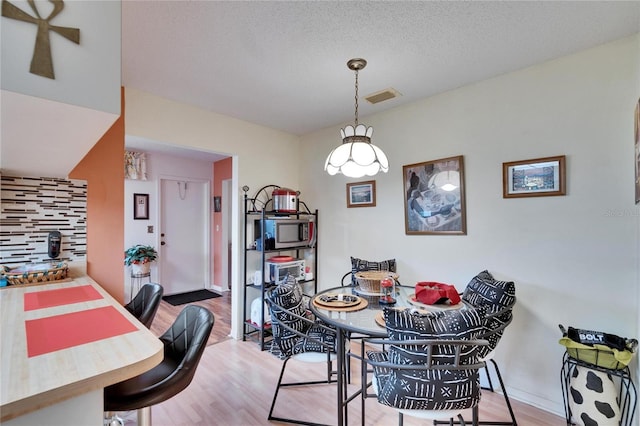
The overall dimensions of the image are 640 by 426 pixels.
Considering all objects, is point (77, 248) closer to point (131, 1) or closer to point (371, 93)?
point (131, 1)

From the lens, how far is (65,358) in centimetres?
89

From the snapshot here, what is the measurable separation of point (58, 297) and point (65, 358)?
3.02 feet


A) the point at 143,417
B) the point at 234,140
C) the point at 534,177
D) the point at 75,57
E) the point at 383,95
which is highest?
the point at 383,95

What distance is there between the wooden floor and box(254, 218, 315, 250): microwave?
1.18 m

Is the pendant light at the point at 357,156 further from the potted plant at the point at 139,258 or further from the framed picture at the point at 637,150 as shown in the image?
the potted plant at the point at 139,258

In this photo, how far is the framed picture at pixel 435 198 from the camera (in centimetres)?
250

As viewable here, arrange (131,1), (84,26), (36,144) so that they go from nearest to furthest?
(84,26)
(36,144)
(131,1)

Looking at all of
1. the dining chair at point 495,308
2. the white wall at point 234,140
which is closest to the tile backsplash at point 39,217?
the white wall at point 234,140

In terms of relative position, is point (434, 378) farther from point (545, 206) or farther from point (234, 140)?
point (234, 140)

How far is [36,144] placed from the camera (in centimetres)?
130

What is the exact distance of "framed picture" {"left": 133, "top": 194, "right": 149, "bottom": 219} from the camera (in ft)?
14.8

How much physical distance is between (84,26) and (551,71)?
2.70m

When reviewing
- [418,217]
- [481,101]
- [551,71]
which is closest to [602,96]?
[551,71]

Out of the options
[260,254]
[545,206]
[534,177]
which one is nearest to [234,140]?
[260,254]
